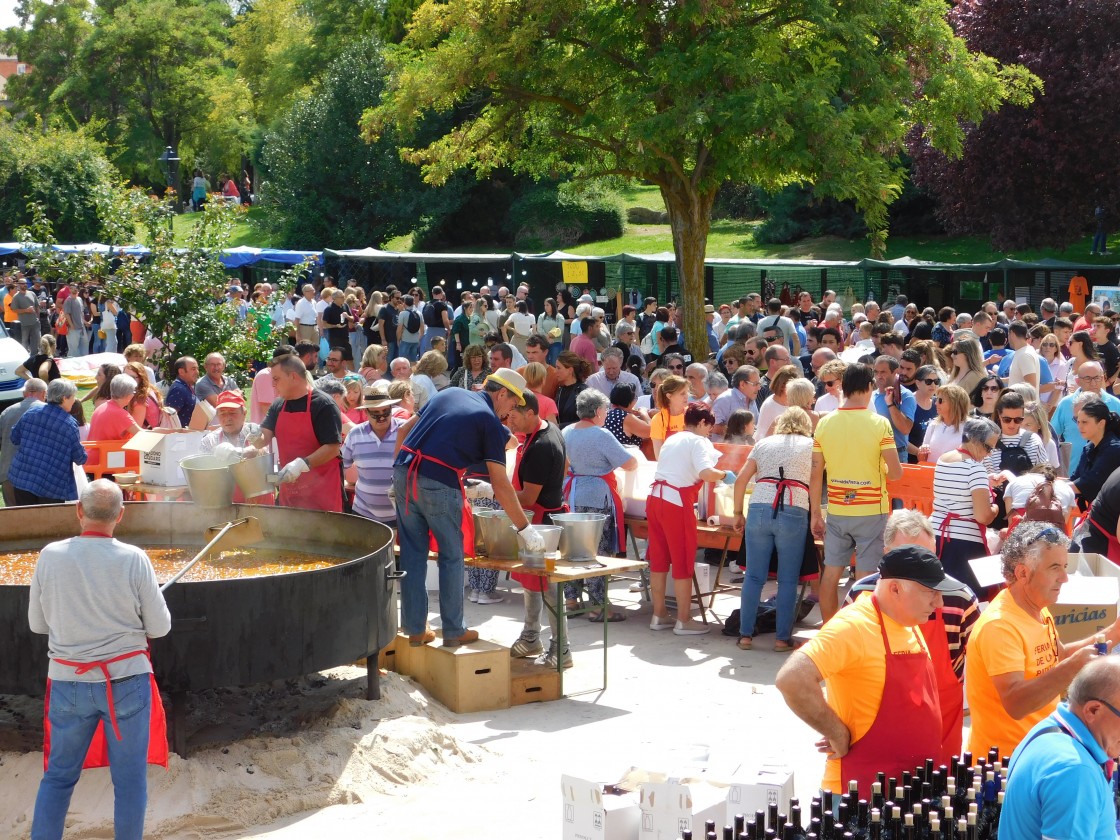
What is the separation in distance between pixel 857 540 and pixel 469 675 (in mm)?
2690

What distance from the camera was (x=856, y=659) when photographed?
13.7ft

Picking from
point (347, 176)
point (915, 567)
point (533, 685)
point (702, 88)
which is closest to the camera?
point (915, 567)

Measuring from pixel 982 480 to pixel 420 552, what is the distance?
11.0 feet

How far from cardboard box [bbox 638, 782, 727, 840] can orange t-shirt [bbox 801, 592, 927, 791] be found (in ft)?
1.79

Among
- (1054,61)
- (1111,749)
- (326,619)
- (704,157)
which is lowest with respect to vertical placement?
(326,619)

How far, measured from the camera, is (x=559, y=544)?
8195 millimetres

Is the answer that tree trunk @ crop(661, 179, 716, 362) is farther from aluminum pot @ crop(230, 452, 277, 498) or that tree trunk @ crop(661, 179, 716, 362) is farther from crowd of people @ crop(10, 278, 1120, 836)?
aluminum pot @ crop(230, 452, 277, 498)

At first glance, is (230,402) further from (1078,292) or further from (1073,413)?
(1078,292)

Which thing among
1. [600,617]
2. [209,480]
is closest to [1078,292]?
[600,617]

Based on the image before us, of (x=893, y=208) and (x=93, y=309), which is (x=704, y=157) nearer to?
(x=93, y=309)

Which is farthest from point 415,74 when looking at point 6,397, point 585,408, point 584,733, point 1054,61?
point 1054,61

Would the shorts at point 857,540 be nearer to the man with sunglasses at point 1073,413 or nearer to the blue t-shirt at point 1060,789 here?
the man with sunglasses at point 1073,413

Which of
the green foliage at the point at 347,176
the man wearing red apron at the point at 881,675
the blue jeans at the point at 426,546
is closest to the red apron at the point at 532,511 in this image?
the blue jeans at the point at 426,546

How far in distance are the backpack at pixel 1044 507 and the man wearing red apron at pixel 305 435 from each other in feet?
14.2
